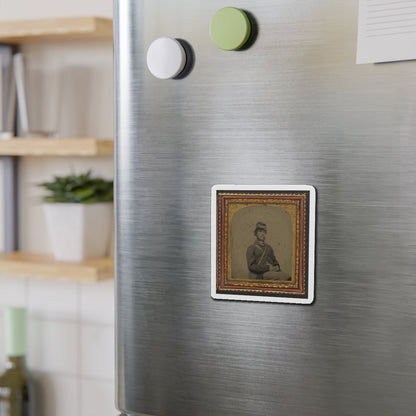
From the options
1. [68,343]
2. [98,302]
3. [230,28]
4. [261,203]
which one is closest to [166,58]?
[230,28]

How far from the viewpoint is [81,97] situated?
1.45 meters

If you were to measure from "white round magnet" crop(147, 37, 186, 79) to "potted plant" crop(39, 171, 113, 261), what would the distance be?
2.32 ft

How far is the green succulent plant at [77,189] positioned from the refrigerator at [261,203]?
65cm

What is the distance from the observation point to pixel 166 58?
0.65 meters

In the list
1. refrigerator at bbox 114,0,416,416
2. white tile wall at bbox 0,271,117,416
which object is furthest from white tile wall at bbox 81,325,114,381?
refrigerator at bbox 114,0,416,416

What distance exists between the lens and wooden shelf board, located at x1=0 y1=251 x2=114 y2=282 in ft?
Result: 4.19

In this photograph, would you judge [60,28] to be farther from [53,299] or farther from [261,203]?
[261,203]

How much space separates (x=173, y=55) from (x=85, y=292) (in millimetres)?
947

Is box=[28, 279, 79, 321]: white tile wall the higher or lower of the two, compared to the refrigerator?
lower

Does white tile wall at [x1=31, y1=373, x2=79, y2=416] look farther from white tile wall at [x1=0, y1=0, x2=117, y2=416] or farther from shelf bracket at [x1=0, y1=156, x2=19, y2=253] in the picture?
shelf bracket at [x1=0, y1=156, x2=19, y2=253]

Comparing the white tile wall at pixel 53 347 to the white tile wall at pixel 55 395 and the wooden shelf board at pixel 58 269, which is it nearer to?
the white tile wall at pixel 55 395

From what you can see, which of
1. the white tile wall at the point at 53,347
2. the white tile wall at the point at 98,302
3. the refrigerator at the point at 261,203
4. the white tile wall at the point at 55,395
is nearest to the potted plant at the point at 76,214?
the white tile wall at the point at 98,302

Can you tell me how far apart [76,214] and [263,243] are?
30.6 inches

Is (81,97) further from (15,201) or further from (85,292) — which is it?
(85,292)
